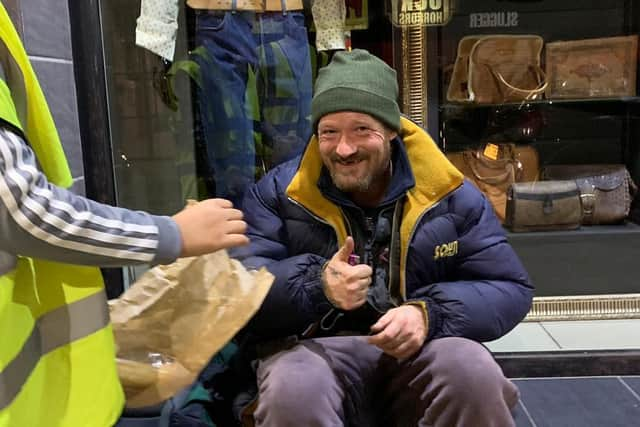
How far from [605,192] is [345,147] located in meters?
1.48

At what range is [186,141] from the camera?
2.20 m

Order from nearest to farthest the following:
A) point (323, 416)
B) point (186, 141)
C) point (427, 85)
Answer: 1. point (323, 416)
2. point (186, 141)
3. point (427, 85)

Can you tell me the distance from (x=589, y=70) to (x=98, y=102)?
171cm

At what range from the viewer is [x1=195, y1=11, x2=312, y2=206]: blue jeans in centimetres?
213

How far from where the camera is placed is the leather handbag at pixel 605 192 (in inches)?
101

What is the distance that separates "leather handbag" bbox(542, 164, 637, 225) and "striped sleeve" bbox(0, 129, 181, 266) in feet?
6.54

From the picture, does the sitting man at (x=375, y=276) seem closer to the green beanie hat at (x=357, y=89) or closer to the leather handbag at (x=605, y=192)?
the green beanie hat at (x=357, y=89)

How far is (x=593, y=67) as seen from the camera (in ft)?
8.31

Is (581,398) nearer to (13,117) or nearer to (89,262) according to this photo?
(89,262)

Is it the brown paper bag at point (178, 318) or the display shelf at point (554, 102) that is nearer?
the brown paper bag at point (178, 318)

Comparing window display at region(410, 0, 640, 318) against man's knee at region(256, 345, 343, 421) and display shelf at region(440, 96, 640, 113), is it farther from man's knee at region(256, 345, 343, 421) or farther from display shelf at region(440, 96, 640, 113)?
man's knee at region(256, 345, 343, 421)

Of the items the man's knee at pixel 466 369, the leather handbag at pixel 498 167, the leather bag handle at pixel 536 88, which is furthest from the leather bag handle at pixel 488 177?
the man's knee at pixel 466 369

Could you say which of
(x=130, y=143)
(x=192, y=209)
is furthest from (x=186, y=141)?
(x=192, y=209)

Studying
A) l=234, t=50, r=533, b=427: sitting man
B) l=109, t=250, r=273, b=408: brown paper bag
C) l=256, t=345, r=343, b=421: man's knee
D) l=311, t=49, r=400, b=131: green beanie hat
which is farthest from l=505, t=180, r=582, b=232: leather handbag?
l=109, t=250, r=273, b=408: brown paper bag
